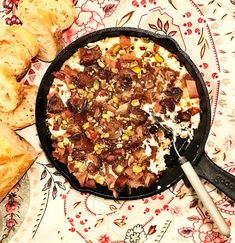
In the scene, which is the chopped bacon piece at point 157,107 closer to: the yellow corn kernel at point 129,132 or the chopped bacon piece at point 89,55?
the yellow corn kernel at point 129,132

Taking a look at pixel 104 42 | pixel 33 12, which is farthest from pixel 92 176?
pixel 33 12

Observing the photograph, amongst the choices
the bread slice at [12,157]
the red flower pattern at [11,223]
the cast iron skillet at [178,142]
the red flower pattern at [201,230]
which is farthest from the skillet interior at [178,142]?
the red flower pattern at [11,223]

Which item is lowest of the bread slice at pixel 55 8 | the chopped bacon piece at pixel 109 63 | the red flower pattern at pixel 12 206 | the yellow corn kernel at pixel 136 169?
the red flower pattern at pixel 12 206

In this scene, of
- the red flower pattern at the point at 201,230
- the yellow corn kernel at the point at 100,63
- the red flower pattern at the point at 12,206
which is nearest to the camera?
the yellow corn kernel at the point at 100,63

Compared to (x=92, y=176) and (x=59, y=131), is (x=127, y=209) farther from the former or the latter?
(x=59, y=131)

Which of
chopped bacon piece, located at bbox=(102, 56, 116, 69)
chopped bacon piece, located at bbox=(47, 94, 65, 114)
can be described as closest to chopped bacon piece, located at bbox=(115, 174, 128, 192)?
chopped bacon piece, located at bbox=(47, 94, 65, 114)
